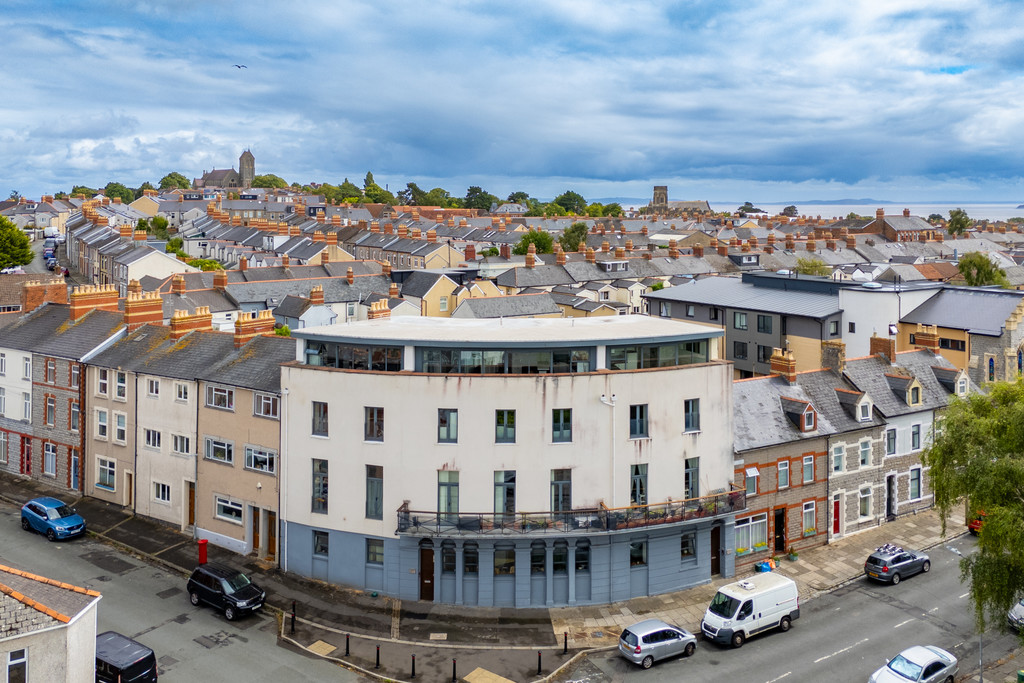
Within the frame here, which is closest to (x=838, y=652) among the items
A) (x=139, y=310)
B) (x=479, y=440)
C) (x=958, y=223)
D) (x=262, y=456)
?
(x=479, y=440)

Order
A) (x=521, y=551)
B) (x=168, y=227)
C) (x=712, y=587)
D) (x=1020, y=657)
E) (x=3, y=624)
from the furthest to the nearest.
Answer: (x=168, y=227) → (x=712, y=587) → (x=521, y=551) → (x=1020, y=657) → (x=3, y=624)

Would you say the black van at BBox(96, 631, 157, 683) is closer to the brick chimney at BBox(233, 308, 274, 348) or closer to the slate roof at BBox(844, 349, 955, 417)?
the brick chimney at BBox(233, 308, 274, 348)

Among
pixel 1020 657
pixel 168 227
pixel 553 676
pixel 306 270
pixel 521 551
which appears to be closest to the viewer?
pixel 553 676

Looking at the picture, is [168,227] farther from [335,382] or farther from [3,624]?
[3,624]

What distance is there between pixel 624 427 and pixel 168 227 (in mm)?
162961

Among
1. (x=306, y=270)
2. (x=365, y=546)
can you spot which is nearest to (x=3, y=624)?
(x=365, y=546)

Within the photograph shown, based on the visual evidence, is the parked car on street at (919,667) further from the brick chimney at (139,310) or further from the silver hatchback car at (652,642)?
the brick chimney at (139,310)

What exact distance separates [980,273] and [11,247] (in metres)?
113

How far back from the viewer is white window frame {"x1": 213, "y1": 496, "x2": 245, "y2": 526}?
40250 mm

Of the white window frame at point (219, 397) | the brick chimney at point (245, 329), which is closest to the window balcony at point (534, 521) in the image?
the white window frame at point (219, 397)

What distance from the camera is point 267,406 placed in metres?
39.1

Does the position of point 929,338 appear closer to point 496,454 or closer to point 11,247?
point 496,454

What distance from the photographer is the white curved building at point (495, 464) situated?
35062 mm

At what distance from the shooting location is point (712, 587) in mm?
38062
